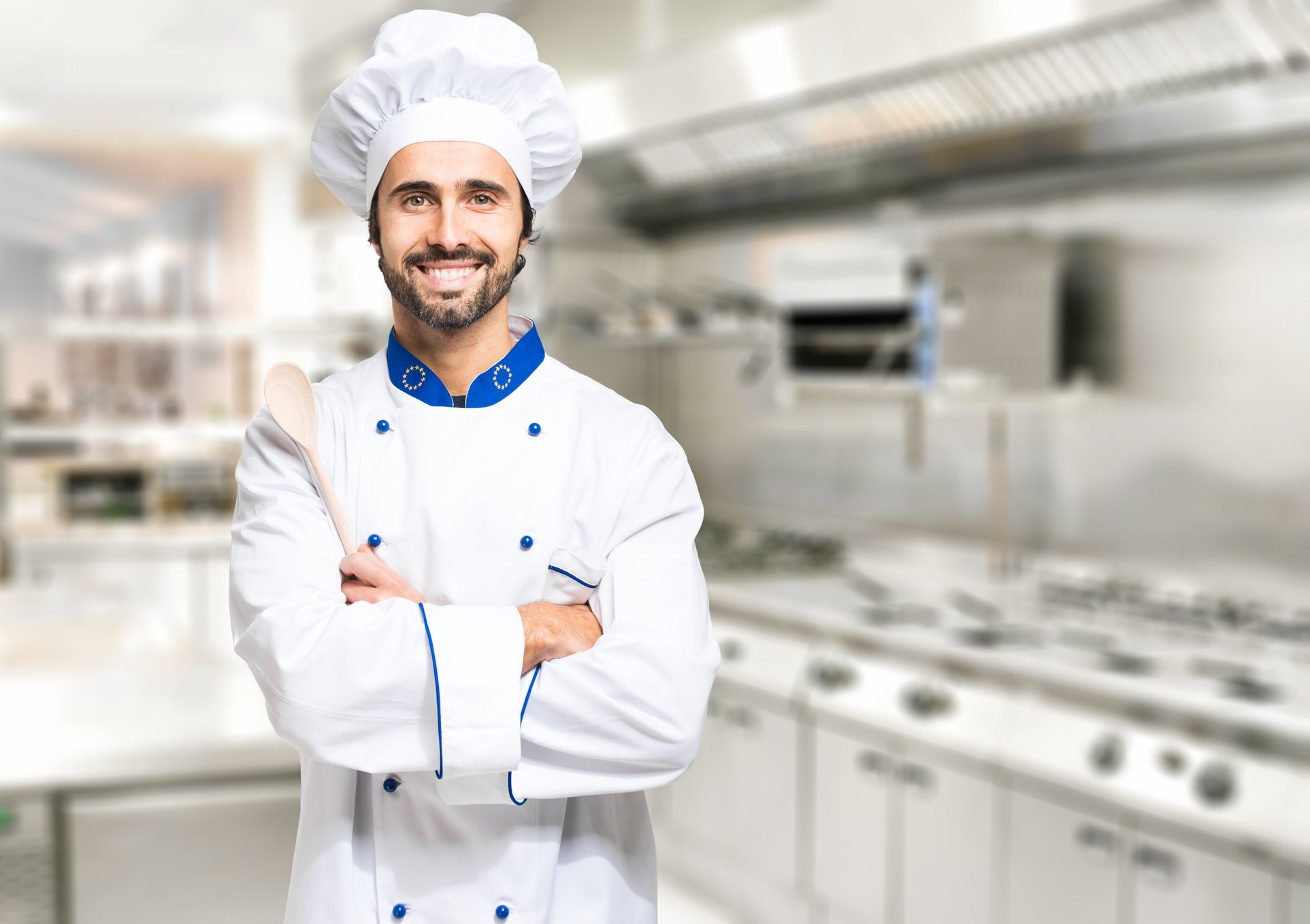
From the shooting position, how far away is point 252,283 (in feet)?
19.5

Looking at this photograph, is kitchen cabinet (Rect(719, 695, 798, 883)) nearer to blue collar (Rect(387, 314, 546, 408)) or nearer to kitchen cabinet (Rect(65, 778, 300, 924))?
kitchen cabinet (Rect(65, 778, 300, 924))

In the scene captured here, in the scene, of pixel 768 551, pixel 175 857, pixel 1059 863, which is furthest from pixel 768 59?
pixel 175 857

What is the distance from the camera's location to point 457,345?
3.03 feet

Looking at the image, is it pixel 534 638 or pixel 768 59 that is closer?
pixel 534 638

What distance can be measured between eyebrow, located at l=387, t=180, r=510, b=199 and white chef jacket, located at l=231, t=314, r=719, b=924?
0.43 ft

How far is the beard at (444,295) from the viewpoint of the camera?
85cm

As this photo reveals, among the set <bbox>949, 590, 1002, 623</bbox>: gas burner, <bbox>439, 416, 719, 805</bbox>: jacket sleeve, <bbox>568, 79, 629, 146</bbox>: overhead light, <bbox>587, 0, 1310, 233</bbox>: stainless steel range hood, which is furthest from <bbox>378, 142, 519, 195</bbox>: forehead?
<bbox>568, 79, 629, 146</bbox>: overhead light

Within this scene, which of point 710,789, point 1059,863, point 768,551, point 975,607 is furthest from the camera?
point 768,551

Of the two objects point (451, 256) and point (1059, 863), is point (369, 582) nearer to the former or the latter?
point (451, 256)

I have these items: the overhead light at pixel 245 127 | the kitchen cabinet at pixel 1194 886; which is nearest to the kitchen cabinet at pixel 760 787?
the kitchen cabinet at pixel 1194 886

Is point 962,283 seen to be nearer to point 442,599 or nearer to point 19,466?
point 442,599

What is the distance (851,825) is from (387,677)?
7.09 feet

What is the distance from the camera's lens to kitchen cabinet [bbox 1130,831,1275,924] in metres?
1.97

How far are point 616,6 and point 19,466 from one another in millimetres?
3427
